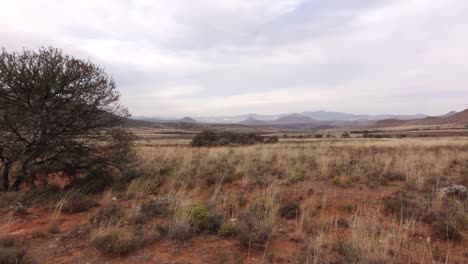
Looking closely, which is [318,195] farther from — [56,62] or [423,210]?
[56,62]

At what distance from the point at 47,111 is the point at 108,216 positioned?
418 cm

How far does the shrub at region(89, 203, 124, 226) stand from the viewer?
5.45 m

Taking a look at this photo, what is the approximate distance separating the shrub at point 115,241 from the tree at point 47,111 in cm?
477

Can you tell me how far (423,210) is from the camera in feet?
19.1

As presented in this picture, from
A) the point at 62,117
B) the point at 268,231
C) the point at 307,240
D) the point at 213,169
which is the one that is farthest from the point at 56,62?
the point at 307,240

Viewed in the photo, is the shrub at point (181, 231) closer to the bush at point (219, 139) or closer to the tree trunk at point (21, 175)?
the tree trunk at point (21, 175)

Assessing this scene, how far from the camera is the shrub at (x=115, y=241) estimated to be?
442 cm

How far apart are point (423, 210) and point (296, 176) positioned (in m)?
3.73

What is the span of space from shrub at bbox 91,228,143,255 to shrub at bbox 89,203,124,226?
0.59 m

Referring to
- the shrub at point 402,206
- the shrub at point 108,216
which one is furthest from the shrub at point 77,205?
the shrub at point 402,206

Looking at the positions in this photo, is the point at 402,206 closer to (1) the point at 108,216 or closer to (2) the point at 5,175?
(1) the point at 108,216

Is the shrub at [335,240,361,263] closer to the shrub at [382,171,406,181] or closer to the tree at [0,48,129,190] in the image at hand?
the shrub at [382,171,406,181]

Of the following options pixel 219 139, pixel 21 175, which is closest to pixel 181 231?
pixel 21 175

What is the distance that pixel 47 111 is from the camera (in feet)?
27.3
